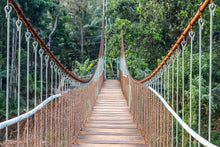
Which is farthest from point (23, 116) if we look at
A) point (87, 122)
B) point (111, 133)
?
point (87, 122)

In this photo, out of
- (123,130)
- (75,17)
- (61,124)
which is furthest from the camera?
(75,17)

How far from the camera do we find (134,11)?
7.91m

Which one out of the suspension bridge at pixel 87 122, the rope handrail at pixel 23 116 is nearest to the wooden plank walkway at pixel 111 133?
the suspension bridge at pixel 87 122

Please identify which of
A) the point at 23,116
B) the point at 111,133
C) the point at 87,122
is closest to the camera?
the point at 23,116

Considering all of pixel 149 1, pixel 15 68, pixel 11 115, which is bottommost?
pixel 11 115

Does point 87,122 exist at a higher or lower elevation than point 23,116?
lower

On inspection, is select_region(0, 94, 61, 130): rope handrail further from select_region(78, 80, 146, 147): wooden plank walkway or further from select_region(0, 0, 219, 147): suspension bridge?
select_region(78, 80, 146, 147): wooden plank walkway

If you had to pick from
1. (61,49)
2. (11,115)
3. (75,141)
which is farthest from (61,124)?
(61,49)

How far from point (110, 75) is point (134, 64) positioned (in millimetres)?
5887

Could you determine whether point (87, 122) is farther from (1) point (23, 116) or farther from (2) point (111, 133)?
(1) point (23, 116)

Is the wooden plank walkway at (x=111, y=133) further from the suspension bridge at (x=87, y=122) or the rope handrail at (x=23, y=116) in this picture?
the rope handrail at (x=23, y=116)

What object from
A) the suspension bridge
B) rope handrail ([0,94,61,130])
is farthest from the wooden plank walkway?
rope handrail ([0,94,61,130])

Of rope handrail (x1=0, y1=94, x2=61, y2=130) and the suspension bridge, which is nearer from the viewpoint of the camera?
rope handrail (x1=0, y1=94, x2=61, y2=130)

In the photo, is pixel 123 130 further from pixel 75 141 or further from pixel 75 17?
pixel 75 17
